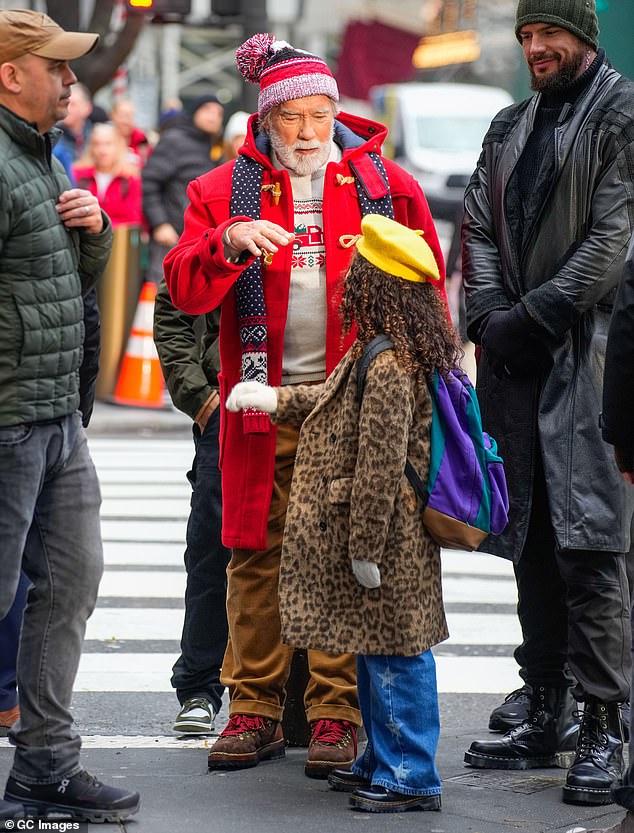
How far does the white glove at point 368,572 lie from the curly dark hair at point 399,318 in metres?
0.54

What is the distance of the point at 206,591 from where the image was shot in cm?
563

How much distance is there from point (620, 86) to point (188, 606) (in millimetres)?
2262

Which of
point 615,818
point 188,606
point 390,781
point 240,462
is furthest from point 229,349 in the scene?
point 615,818

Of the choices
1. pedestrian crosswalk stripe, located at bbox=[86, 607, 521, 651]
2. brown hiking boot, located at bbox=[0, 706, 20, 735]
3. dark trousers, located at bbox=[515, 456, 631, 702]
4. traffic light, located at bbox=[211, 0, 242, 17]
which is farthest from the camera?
traffic light, located at bbox=[211, 0, 242, 17]

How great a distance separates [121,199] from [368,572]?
422 inches

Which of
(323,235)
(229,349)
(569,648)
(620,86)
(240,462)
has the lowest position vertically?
(569,648)

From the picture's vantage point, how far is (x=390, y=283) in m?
4.55

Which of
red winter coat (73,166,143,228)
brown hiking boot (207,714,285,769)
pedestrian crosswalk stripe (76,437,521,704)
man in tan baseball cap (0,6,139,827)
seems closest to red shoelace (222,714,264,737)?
brown hiking boot (207,714,285,769)

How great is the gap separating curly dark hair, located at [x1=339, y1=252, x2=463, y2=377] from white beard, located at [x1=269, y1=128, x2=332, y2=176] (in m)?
0.51

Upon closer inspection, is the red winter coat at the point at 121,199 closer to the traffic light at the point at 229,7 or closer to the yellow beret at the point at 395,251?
the traffic light at the point at 229,7

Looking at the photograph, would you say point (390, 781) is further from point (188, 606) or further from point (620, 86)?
point (620, 86)

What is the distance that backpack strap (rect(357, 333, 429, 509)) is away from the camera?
4.46m

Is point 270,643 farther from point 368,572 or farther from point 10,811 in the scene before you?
point 10,811

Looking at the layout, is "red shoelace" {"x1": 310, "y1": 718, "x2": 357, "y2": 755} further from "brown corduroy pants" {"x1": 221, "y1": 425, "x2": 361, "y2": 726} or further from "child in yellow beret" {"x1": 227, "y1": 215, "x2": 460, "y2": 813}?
"child in yellow beret" {"x1": 227, "y1": 215, "x2": 460, "y2": 813}
